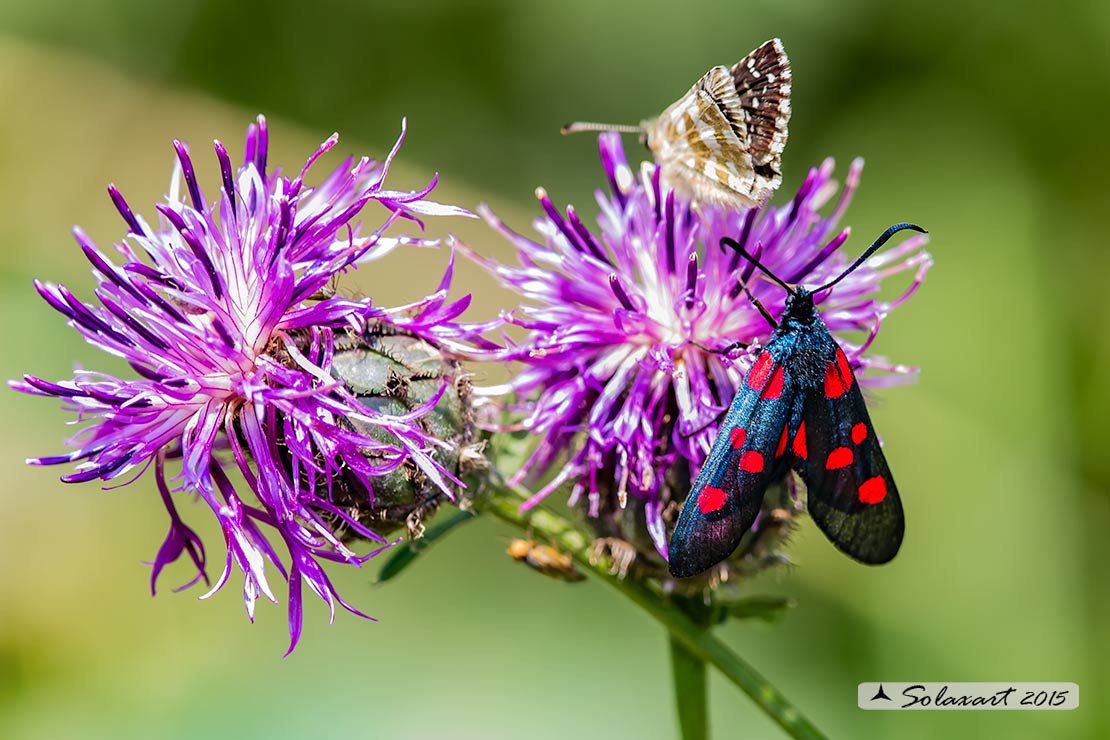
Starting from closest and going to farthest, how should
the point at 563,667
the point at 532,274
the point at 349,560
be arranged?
the point at 349,560 < the point at 532,274 < the point at 563,667

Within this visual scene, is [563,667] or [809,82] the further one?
[809,82]

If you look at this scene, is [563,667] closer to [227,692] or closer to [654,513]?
[227,692]

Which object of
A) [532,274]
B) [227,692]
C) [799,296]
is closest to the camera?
[799,296]

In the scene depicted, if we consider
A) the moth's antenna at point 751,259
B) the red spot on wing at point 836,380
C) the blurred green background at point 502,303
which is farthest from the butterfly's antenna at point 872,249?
the blurred green background at point 502,303

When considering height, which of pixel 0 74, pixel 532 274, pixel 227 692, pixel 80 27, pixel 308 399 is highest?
pixel 80 27

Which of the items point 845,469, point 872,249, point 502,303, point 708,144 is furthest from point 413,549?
point 502,303

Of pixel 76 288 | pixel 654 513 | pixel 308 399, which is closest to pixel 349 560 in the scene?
pixel 308 399

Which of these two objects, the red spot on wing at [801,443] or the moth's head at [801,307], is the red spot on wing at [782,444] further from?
the moth's head at [801,307]

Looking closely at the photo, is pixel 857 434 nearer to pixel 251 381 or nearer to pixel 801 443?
pixel 801 443
